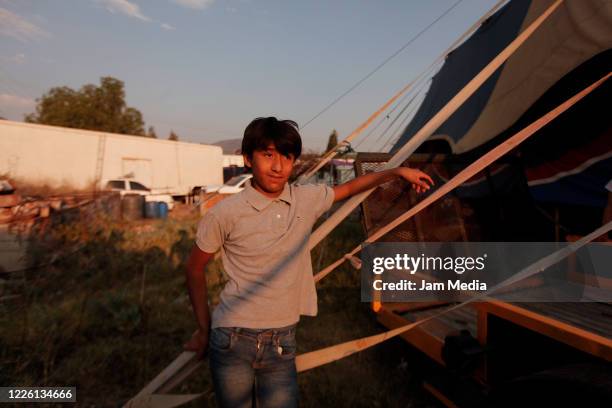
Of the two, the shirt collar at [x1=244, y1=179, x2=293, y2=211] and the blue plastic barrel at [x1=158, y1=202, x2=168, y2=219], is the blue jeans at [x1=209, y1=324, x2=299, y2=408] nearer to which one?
the shirt collar at [x1=244, y1=179, x2=293, y2=211]

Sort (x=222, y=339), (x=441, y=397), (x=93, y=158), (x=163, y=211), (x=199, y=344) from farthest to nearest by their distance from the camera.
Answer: (x=93, y=158), (x=163, y=211), (x=441, y=397), (x=199, y=344), (x=222, y=339)

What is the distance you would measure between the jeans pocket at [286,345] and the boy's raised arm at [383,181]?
2.28 ft

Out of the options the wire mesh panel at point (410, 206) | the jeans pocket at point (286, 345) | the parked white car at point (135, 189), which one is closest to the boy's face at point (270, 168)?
the jeans pocket at point (286, 345)

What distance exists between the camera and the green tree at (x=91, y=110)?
1187 inches

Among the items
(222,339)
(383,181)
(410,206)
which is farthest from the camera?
(410,206)

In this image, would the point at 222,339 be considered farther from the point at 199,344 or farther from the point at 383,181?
the point at 383,181

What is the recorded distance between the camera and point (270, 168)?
5.02 ft

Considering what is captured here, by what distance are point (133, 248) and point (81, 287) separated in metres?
1.75

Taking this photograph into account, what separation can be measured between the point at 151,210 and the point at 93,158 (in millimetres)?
7387

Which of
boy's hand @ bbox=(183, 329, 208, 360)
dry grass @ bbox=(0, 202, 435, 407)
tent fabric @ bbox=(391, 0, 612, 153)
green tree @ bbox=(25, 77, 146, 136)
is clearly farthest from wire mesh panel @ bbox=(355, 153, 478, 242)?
green tree @ bbox=(25, 77, 146, 136)

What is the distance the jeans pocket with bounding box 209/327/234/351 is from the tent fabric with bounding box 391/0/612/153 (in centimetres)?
352

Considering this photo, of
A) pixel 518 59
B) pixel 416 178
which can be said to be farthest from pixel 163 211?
pixel 416 178

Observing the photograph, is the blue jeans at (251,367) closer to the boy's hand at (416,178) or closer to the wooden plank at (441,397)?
the boy's hand at (416,178)

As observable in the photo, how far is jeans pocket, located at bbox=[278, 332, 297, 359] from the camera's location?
1.53 m
